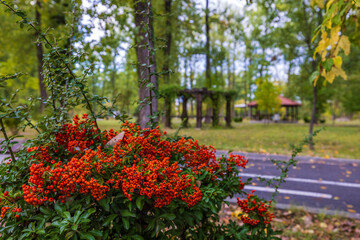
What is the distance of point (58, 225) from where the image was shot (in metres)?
1.14

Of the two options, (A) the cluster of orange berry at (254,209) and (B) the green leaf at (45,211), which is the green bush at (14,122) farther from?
(A) the cluster of orange berry at (254,209)

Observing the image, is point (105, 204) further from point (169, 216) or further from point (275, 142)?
point (275, 142)

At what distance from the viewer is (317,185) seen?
206 inches

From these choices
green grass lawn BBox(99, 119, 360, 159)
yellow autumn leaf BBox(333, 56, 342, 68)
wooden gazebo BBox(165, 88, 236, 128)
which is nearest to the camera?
yellow autumn leaf BBox(333, 56, 342, 68)

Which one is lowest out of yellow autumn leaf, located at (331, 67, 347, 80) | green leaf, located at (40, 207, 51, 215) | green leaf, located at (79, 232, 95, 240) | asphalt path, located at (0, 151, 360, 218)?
Answer: asphalt path, located at (0, 151, 360, 218)

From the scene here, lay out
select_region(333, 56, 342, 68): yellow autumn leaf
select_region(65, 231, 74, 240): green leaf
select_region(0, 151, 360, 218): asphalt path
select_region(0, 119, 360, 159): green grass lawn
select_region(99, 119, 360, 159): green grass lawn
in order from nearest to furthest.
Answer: select_region(65, 231, 74, 240): green leaf → select_region(333, 56, 342, 68): yellow autumn leaf → select_region(0, 151, 360, 218): asphalt path → select_region(0, 119, 360, 159): green grass lawn → select_region(99, 119, 360, 159): green grass lawn

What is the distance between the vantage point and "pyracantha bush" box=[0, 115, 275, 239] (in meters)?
1.22

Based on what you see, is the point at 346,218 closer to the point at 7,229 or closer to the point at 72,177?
the point at 72,177

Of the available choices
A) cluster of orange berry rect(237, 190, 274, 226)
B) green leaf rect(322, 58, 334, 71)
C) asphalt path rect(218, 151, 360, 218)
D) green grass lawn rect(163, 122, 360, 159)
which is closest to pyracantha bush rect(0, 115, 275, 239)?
cluster of orange berry rect(237, 190, 274, 226)

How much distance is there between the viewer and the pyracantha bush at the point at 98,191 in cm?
122

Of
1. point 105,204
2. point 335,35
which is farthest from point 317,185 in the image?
point 105,204

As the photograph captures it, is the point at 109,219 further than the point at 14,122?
No

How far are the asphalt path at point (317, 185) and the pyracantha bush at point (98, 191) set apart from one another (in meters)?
3.12

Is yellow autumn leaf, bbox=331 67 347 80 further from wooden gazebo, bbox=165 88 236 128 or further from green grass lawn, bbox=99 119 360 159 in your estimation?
wooden gazebo, bbox=165 88 236 128
